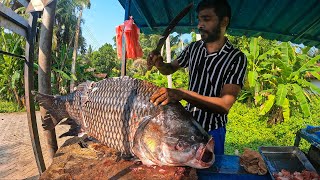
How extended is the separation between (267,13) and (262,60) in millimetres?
8016

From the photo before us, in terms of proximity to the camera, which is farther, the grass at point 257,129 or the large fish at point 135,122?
the grass at point 257,129

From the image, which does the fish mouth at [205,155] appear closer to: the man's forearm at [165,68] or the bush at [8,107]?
the man's forearm at [165,68]

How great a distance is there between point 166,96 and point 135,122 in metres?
0.29

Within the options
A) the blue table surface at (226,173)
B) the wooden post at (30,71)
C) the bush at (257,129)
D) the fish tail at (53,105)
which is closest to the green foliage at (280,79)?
the bush at (257,129)

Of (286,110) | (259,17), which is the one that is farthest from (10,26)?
(286,110)

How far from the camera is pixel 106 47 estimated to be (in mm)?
36688

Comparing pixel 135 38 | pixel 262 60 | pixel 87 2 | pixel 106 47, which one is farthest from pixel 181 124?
pixel 106 47

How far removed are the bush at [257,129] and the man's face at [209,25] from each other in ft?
19.5

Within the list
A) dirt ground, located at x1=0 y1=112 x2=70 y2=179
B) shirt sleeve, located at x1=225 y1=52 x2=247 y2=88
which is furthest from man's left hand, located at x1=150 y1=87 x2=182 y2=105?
dirt ground, located at x1=0 y1=112 x2=70 y2=179

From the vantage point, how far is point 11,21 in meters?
2.55

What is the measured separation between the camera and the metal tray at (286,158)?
6.98 ft

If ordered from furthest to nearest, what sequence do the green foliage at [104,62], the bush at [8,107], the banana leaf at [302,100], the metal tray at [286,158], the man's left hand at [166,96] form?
the green foliage at [104,62] → the bush at [8,107] → the banana leaf at [302,100] → the metal tray at [286,158] → the man's left hand at [166,96]

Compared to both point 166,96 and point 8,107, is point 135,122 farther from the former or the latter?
point 8,107

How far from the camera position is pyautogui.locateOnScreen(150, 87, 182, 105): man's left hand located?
5.87ft
